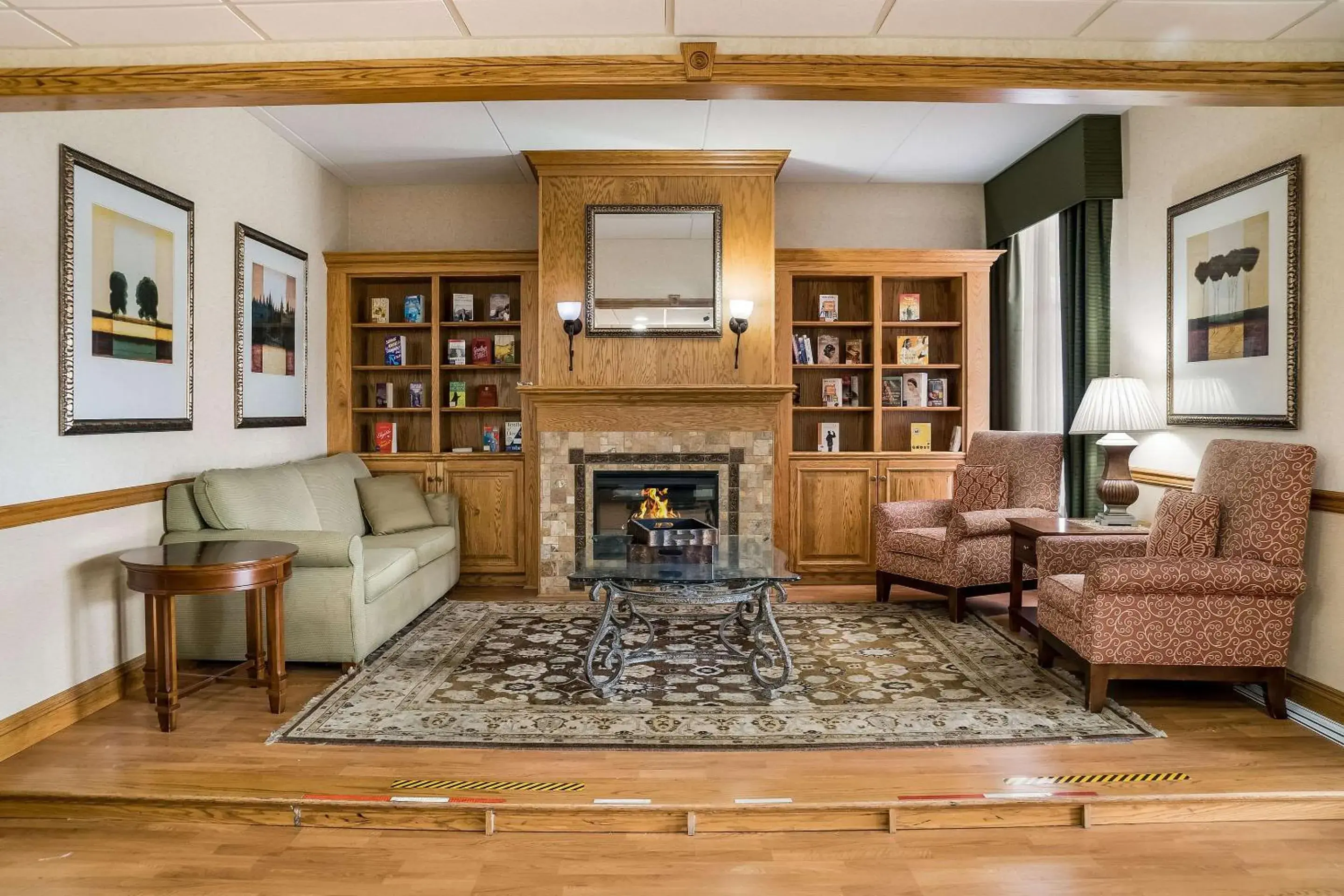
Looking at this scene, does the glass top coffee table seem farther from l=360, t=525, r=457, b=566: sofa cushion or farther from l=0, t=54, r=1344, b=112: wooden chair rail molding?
l=0, t=54, r=1344, b=112: wooden chair rail molding

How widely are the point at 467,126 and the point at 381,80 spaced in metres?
2.46

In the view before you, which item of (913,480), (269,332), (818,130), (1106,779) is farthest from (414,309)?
(1106,779)

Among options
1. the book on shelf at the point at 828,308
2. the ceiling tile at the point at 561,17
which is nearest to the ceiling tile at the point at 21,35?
the ceiling tile at the point at 561,17

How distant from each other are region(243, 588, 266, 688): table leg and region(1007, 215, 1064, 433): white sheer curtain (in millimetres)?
4675

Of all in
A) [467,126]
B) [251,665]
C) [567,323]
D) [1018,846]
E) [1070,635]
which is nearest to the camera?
[1018,846]

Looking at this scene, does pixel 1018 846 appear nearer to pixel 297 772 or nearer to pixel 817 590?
pixel 297 772

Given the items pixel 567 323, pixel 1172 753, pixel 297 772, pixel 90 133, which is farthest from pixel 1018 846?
pixel 90 133

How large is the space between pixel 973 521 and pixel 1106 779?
2.18 metres

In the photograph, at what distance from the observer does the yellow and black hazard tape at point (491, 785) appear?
2.74 metres

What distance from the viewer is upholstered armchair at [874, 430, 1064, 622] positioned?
16.1ft

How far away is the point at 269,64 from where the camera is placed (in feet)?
8.98

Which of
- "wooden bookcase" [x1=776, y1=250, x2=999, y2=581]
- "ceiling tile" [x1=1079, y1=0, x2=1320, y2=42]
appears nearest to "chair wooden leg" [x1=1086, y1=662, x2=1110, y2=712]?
"ceiling tile" [x1=1079, y1=0, x2=1320, y2=42]

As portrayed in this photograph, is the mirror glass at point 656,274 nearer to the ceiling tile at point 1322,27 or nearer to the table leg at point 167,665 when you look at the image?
the table leg at point 167,665

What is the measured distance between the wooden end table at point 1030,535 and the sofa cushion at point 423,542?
3301 mm
